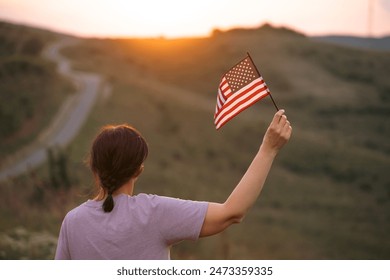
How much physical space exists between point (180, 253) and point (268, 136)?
8011mm

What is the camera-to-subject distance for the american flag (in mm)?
3178

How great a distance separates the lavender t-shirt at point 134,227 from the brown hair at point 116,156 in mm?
60

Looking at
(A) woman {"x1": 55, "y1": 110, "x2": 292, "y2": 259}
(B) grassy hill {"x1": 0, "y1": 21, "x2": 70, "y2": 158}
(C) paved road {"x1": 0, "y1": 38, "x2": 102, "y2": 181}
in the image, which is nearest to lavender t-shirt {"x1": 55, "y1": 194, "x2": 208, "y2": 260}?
(A) woman {"x1": 55, "y1": 110, "x2": 292, "y2": 259}

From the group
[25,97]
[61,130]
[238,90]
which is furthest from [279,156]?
[238,90]

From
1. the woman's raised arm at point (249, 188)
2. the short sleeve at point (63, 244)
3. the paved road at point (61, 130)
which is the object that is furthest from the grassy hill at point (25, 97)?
the woman's raised arm at point (249, 188)

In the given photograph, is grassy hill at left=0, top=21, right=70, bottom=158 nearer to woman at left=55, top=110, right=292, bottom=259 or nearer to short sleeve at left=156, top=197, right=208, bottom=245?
woman at left=55, top=110, right=292, bottom=259

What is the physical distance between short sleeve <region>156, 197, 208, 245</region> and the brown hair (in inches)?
7.1

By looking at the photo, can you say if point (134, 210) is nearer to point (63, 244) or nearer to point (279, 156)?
point (63, 244)

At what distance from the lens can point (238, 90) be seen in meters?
3.31

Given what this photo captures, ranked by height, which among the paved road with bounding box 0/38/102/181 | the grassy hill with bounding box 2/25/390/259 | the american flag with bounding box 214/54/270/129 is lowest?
the grassy hill with bounding box 2/25/390/259

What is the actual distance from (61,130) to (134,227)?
1048 inches

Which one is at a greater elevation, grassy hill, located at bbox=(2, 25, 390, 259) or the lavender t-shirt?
the lavender t-shirt

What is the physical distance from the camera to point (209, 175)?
99.3ft

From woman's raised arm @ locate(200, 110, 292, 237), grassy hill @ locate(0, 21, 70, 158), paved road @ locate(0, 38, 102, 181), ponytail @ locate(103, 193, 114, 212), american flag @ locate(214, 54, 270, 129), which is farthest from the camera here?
grassy hill @ locate(0, 21, 70, 158)
